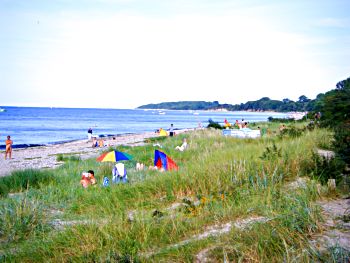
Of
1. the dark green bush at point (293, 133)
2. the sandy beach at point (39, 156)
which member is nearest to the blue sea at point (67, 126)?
the sandy beach at point (39, 156)

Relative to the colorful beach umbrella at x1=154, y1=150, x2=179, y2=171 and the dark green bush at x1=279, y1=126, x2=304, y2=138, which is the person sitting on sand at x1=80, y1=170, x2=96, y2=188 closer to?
the colorful beach umbrella at x1=154, y1=150, x2=179, y2=171

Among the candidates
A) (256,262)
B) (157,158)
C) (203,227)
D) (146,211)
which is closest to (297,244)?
(256,262)

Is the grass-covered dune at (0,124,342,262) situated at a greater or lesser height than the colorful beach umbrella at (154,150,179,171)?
greater

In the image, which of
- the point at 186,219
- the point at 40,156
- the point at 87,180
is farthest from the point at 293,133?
the point at 40,156

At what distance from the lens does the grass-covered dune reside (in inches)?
148

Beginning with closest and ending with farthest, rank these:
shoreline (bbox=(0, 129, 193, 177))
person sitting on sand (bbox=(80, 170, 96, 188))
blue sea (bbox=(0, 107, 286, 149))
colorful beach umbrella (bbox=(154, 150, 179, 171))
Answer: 1. person sitting on sand (bbox=(80, 170, 96, 188))
2. colorful beach umbrella (bbox=(154, 150, 179, 171))
3. shoreline (bbox=(0, 129, 193, 177))
4. blue sea (bbox=(0, 107, 286, 149))

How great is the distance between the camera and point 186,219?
4812mm

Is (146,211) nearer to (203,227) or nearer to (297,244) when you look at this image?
(203,227)

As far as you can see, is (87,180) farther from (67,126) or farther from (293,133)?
(67,126)

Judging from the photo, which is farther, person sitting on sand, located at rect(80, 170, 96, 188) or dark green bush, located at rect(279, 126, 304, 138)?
dark green bush, located at rect(279, 126, 304, 138)

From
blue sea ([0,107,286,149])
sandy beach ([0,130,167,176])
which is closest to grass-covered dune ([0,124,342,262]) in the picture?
sandy beach ([0,130,167,176])

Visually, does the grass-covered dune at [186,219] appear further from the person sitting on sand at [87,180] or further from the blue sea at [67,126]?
the blue sea at [67,126]

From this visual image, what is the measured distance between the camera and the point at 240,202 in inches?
203

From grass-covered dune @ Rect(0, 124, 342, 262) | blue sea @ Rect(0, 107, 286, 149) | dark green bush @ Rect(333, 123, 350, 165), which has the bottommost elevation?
blue sea @ Rect(0, 107, 286, 149)
